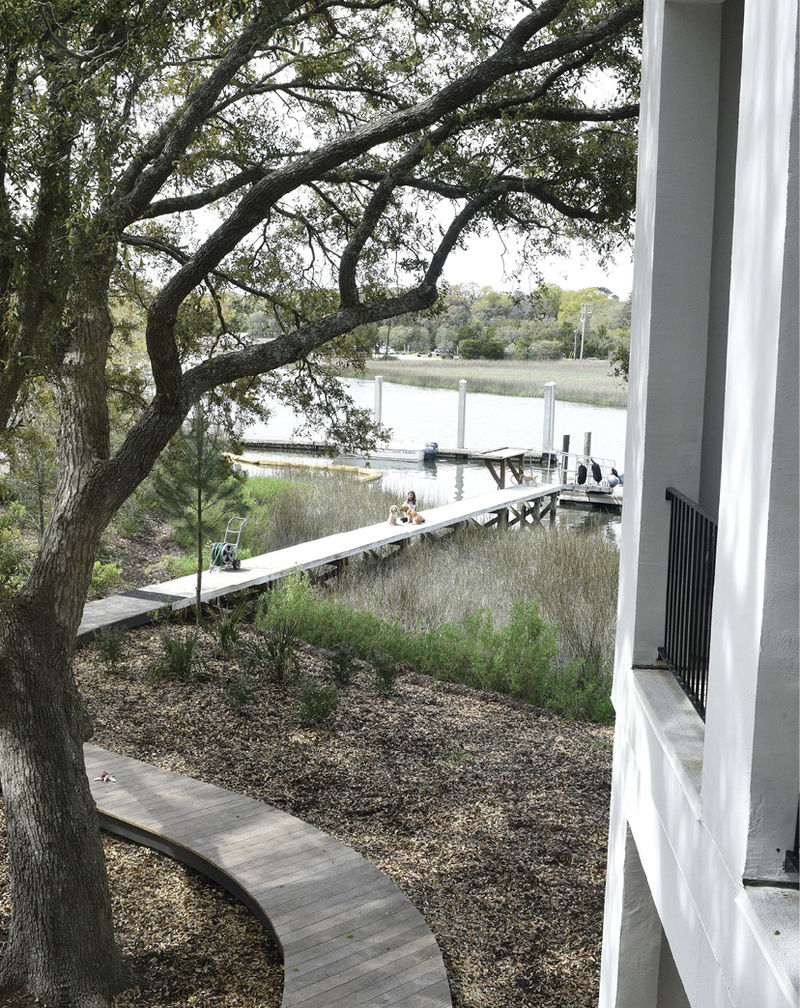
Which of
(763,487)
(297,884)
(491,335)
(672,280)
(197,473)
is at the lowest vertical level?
(297,884)

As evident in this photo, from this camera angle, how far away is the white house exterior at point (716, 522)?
1.84 metres

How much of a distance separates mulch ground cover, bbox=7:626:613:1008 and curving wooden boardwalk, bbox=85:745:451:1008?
18 centimetres

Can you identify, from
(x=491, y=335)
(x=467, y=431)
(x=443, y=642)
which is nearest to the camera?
(x=443, y=642)

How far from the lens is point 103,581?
39.0 ft

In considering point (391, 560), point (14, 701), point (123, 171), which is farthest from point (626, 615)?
point (391, 560)

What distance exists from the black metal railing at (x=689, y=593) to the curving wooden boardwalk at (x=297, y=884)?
1.85 meters

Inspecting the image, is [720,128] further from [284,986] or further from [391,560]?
[391,560]

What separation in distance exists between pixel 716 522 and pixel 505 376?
164 ft

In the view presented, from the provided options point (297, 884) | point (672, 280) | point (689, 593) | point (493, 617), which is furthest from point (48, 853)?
point (493, 617)

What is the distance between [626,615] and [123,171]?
353 cm

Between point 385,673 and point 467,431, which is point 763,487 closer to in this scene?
point 385,673

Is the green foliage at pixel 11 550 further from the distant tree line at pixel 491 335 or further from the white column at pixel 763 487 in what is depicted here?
the distant tree line at pixel 491 335

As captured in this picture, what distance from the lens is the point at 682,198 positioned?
11.4 ft

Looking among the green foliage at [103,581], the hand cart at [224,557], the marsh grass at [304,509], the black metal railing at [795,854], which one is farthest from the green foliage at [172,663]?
the black metal railing at [795,854]
